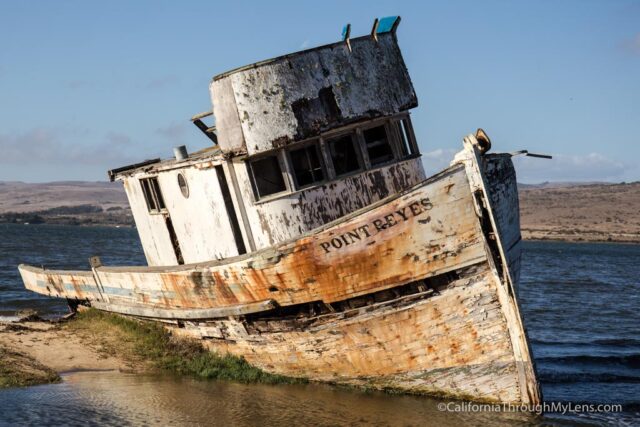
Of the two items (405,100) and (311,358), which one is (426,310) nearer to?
(311,358)

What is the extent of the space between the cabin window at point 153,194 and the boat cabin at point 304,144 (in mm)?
1176

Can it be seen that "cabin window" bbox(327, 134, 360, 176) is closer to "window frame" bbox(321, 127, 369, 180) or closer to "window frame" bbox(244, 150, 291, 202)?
"window frame" bbox(321, 127, 369, 180)

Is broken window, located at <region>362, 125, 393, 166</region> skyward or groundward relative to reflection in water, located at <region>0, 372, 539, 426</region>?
skyward

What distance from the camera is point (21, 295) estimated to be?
1967 centimetres

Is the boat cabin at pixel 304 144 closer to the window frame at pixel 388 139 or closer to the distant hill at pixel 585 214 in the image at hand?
the window frame at pixel 388 139

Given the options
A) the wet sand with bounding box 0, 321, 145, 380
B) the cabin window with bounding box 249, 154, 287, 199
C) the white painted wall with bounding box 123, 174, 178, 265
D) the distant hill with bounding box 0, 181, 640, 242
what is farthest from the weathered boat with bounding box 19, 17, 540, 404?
the distant hill with bounding box 0, 181, 640, 242

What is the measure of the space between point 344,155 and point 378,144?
0.50 m

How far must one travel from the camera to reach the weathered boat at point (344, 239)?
8.56 meters

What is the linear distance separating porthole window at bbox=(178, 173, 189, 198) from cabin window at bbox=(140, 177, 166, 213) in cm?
86

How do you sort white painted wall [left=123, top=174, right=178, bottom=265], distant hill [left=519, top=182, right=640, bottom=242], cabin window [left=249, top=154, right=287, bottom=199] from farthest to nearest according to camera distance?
1. distant hill [left=519, top=182, right=640, bottom=242]
2. white painted wall [left=123, top=174, right=178, bottom=265]
3. cabin window [left=249, top=154, right=287, bottom=199]

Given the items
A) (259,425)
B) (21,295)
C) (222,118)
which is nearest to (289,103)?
(222,118)

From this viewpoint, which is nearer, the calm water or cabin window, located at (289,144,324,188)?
the calm water

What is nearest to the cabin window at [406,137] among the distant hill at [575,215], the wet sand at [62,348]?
the wet sand at [62,348]

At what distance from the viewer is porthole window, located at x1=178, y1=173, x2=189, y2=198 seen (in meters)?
11.0
